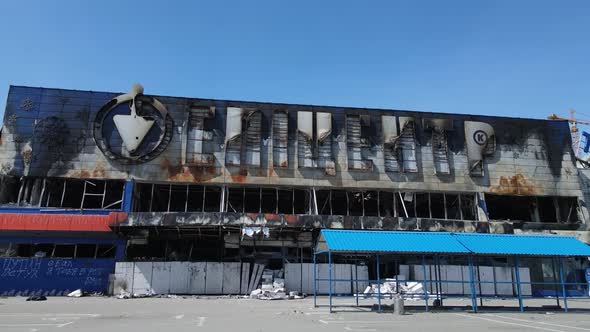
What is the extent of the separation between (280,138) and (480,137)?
1765cm

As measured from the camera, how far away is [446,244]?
67.1 feet

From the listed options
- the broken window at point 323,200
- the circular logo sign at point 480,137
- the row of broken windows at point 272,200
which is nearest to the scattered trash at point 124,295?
the row of broken windows at point 272,200

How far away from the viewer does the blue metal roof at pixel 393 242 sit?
19109 millimetres

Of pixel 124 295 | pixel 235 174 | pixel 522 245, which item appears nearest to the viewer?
pixel 522 245

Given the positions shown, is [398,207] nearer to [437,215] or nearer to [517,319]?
[437,215]

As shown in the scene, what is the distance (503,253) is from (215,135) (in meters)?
23.3

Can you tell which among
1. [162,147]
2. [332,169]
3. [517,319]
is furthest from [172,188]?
[517,319]

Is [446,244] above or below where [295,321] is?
above

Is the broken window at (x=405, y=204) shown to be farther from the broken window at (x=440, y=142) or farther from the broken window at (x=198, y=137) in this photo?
the broken window at (x=198, y=137)

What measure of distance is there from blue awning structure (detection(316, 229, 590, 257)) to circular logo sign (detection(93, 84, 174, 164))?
19024 mm

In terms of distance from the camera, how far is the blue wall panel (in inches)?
1184

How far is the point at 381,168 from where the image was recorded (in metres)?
37.3

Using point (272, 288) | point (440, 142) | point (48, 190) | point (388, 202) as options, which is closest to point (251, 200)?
point (388, 202)

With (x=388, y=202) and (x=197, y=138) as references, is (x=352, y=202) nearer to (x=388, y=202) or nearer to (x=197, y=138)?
(x=388, y=202)
